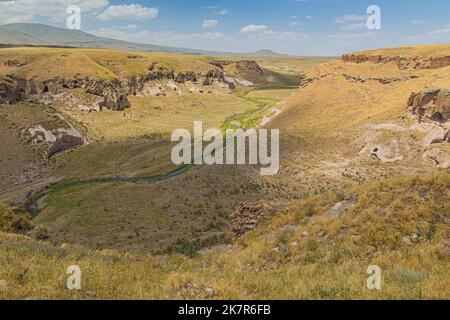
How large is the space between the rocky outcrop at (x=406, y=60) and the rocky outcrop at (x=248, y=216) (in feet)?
166

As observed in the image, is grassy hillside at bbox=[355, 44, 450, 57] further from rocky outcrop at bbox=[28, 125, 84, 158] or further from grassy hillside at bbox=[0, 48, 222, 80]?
grassy hillside at bbox=[0, 48, 222, 80]

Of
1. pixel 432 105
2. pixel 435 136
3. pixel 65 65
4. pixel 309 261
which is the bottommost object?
pixel 309 261

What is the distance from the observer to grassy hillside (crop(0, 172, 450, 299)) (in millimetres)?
8531

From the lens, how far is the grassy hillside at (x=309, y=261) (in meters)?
8.53

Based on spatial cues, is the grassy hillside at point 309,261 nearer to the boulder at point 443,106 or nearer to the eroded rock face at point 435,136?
the eroded rock face at point 435,136

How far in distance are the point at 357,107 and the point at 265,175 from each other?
24.4 meters

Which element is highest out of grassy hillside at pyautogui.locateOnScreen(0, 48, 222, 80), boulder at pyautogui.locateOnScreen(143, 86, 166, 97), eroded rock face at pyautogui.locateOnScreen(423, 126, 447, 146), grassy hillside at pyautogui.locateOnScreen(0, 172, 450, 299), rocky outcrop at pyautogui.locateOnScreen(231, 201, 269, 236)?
grassy hillside at pyautogui.locateOnScreen(0, 48, 222, 80)

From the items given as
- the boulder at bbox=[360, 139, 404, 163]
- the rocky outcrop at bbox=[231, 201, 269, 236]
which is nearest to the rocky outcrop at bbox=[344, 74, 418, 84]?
the boulder at bbox=[360, 139, 404, 163]

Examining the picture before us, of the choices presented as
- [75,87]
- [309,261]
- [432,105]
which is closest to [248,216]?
[309,261]

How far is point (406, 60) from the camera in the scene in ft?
213

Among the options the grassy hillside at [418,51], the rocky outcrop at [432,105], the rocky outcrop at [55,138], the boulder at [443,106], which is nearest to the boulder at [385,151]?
the rocky outcrop at [432,105]

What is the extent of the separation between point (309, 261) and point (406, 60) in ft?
207

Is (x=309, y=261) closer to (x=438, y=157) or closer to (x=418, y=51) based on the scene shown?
(x=438, y=157)

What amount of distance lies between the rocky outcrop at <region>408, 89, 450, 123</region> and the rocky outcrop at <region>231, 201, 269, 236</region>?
2881cm
